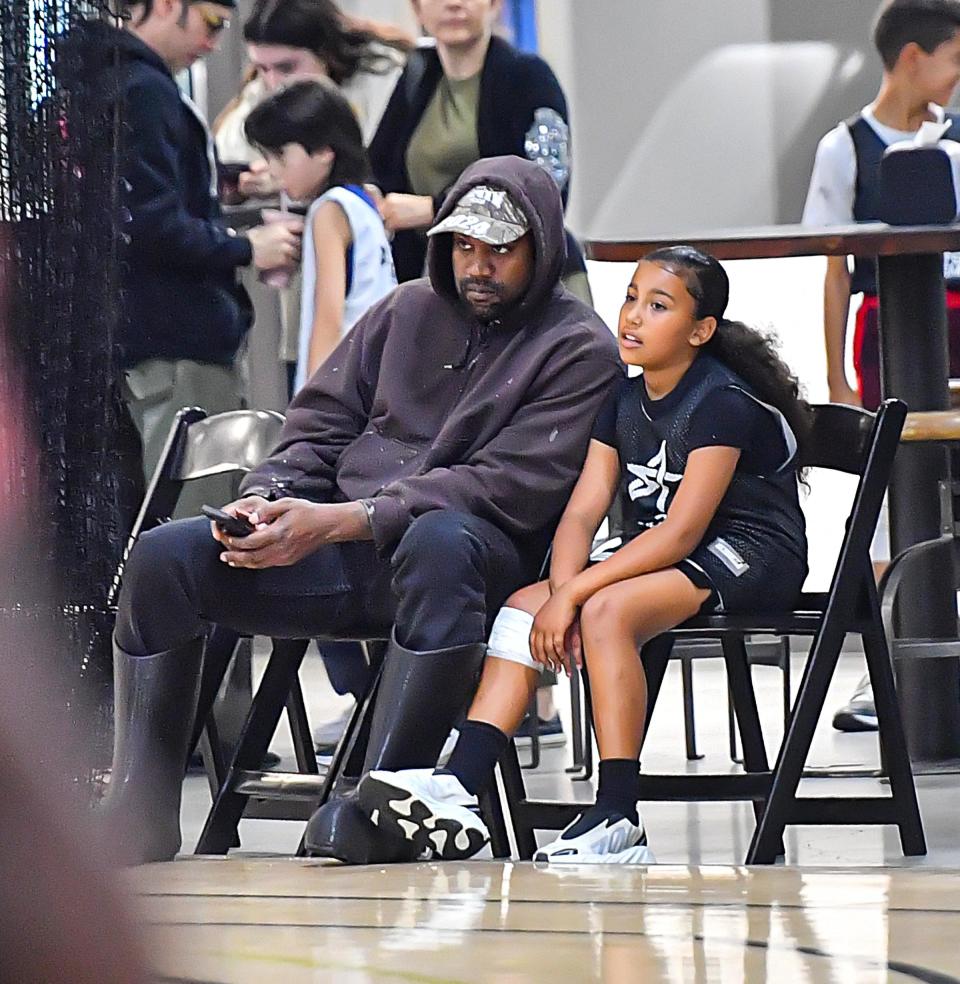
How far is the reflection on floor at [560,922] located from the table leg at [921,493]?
46.2 inches

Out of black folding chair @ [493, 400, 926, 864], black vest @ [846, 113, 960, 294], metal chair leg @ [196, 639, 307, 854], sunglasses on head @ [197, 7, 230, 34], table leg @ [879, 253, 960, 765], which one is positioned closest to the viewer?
black folding chair @ [493, 400, 926, 864]

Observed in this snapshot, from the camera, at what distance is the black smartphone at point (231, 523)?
9.03 ft

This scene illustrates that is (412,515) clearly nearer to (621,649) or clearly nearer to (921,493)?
(621,649)

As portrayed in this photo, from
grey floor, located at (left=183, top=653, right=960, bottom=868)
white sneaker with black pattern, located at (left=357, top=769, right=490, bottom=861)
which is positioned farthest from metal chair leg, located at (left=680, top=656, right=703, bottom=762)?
white sneaker with black pattern, located at (left=357, top=769, right=490, bottom=861)

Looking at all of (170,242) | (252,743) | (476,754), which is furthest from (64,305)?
(170,242)

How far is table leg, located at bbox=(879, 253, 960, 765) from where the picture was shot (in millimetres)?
3715

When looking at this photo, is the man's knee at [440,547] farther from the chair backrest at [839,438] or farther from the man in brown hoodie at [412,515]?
the chair backrest at [839,438]

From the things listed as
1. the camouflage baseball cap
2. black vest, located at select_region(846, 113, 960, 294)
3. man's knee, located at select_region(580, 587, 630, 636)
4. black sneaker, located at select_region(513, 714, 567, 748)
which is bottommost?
black sneaker, located at select_region(513, 714, 567, 748)

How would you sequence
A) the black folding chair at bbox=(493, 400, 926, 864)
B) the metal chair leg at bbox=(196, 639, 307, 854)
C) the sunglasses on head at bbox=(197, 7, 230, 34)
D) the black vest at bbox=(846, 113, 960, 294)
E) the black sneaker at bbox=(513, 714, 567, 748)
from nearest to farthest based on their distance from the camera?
the black folding chair at bbox=(493, 400, 926, 864), the metal chair leg at bbox=(196, 639, 307, 854), the sunglasses on head at bbox=(197, 7, 230, 34), the black sneaker at bbox=(513, 714, 567, 748), the black vest at bbox=(846, 113, 960, 294)

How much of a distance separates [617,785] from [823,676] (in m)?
0.34

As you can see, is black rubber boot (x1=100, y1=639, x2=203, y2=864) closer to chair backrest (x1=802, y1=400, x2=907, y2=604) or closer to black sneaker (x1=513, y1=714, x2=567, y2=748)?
chair backrest (x1=802, y1=400, x2=907, y2=604)

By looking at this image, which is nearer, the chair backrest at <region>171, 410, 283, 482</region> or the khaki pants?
the chair backrest at <region>171, 410, 283, 482</region>

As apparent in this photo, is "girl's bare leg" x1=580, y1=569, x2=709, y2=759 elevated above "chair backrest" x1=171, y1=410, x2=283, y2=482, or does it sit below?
below

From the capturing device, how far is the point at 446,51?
4152mm
